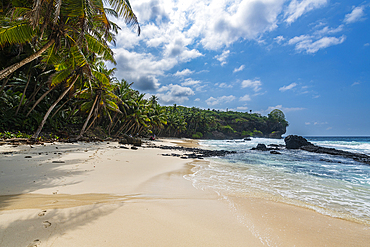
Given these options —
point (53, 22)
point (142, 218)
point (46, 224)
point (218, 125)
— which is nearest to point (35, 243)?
point (46, 224)

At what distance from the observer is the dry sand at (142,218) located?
1.90m

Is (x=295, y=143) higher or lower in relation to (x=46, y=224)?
higher

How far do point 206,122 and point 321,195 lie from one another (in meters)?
69.4

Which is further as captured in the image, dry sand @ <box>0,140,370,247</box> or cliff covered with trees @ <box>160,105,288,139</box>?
cliff covered with trees @ <box>160,105,288,139</box>

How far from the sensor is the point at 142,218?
2.46m

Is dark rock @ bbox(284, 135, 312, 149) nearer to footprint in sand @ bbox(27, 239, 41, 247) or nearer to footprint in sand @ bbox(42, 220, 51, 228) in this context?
footprint in sand @ bbox(42, 220, 51, 228)

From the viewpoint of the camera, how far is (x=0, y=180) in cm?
349

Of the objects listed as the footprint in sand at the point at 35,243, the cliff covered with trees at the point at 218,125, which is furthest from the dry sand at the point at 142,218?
the cliff covered with trees at the point at 218,125

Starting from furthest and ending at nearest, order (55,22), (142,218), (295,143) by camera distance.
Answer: (295,143), (55,22), (142,218)

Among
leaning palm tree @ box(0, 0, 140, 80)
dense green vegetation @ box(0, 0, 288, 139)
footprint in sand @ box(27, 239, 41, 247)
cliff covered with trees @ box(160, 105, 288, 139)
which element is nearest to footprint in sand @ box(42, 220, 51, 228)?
footprint in sand @ box(27, 239, 41, 247)

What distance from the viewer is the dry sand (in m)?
1.90

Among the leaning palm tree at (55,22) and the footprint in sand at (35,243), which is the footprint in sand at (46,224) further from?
the leaning palm tree at (55,22)

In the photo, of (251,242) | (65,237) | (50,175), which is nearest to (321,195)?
(251,242)

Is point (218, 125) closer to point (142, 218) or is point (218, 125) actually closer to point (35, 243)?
point (142, 218)
